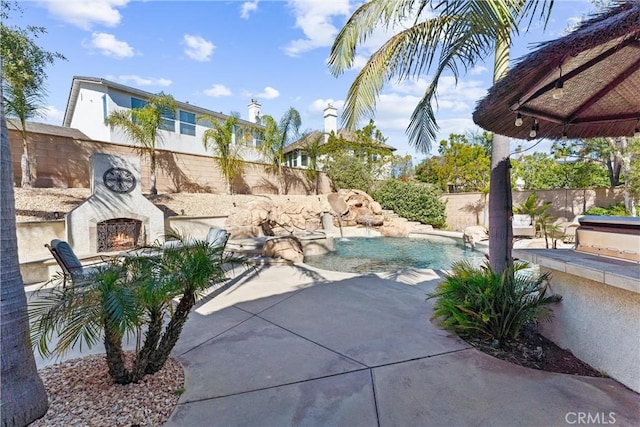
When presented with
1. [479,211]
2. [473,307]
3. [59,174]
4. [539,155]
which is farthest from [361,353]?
[539,155]

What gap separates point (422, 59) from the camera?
4383 millimetres

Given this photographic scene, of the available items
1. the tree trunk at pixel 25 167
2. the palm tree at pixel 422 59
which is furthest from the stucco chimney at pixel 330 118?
the palm tree at pixel 422 59

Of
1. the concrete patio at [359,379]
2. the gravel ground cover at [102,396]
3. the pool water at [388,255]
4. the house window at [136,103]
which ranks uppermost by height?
the house window at [136,103]

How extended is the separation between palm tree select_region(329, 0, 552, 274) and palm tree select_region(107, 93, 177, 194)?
1105 centimetres

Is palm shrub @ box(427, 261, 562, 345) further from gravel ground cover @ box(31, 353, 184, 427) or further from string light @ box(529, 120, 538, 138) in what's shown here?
gravel ground cover @ box(31, 353, 184, 427)

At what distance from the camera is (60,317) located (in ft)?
7.29

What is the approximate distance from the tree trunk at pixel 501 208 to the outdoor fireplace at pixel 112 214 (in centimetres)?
846

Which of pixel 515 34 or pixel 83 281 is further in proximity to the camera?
pixel 515 34

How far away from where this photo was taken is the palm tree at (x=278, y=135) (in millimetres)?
17234

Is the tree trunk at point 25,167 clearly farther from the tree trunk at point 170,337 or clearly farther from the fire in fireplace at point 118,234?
the tree trunk at point 170,337

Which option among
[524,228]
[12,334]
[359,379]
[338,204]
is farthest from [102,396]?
[338,204]

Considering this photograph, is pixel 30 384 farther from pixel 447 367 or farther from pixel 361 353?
pixel 447 367

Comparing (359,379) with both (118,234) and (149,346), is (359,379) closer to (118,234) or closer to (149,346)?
(149,346)

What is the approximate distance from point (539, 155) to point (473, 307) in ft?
71.0
